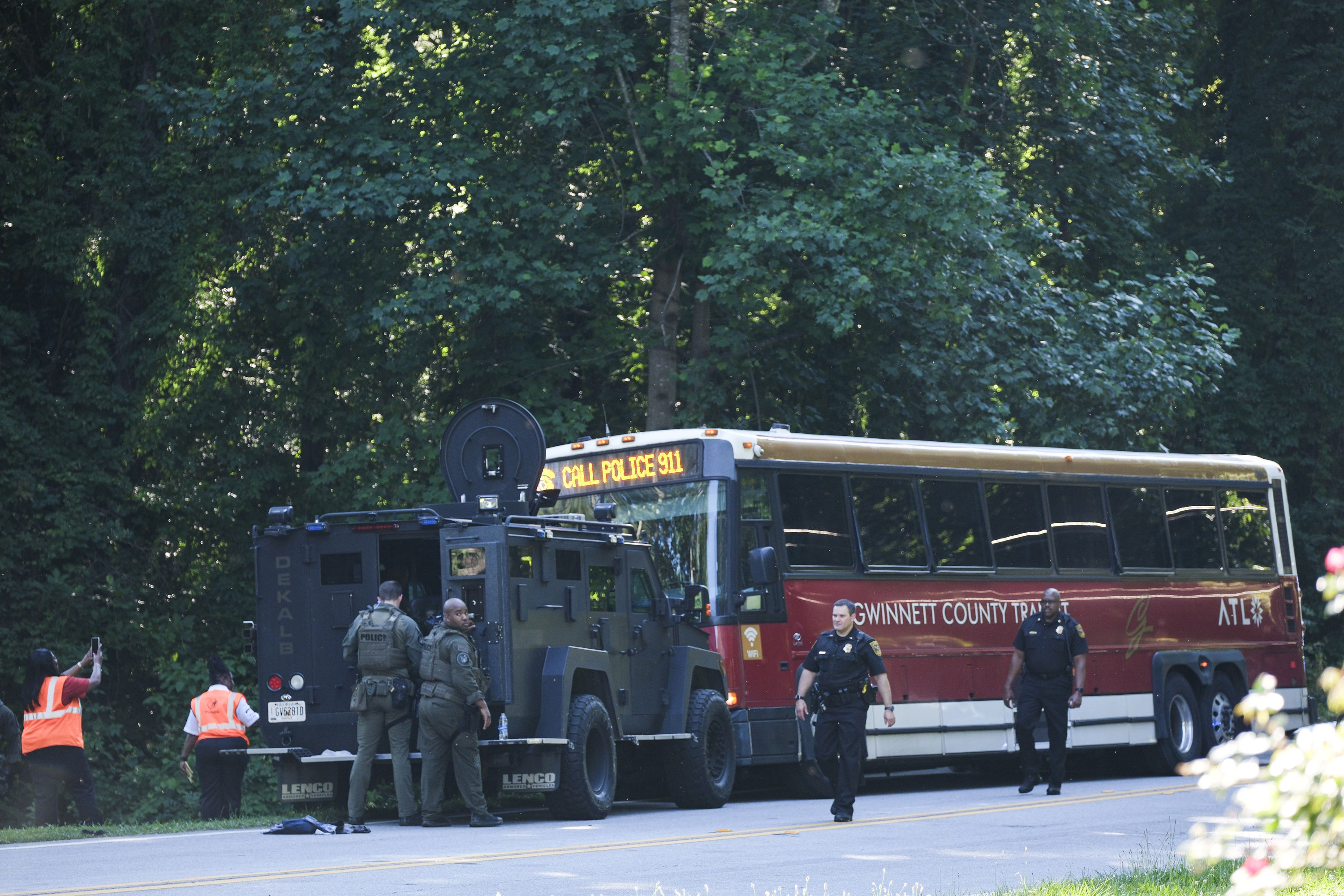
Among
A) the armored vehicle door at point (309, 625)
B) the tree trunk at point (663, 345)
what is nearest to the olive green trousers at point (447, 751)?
the armored vehicle door at point (309, 625)

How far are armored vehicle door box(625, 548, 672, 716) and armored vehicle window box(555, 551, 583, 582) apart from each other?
0.76 meters

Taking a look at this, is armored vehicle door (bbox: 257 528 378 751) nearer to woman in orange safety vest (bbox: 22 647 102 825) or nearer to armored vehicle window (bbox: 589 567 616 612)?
armored vehicle window (bbox: 589 567 616 612)

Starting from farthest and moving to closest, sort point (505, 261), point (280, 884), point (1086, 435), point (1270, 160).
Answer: point (1270, 160), point (1086, 435), point (505, 261), point (280, 884)

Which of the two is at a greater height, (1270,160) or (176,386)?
(1270,160)

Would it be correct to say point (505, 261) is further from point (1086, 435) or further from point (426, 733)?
point (426, 733)

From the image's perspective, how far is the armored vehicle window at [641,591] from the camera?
16016 mm

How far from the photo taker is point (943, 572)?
18.9 metres

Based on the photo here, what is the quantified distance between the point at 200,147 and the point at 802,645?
47.7 feet

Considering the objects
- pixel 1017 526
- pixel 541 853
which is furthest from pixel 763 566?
pixel 541 853

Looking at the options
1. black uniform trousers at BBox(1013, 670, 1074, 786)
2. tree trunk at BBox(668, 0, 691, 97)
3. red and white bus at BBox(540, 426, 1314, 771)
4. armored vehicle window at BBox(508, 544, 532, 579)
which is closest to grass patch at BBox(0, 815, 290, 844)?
armored vehicle window at BBox(508, 544, 532, 579)

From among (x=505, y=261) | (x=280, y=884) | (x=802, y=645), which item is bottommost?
(x=280, y=884)

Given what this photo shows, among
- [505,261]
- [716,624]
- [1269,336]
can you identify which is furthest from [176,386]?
[1269,336]

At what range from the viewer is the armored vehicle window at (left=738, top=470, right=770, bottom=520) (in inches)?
669

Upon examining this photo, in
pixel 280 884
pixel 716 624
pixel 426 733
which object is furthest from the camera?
pixel 716 624
